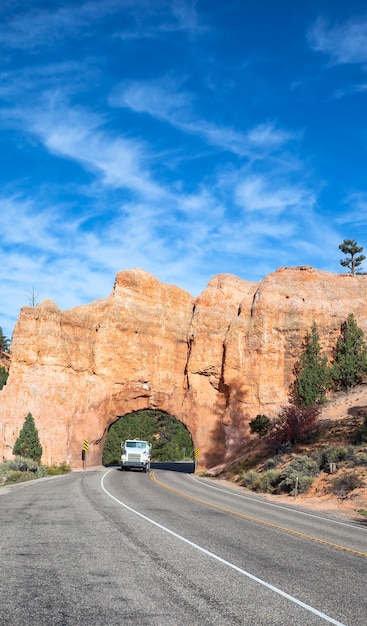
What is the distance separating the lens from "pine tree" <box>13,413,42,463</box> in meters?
41.9

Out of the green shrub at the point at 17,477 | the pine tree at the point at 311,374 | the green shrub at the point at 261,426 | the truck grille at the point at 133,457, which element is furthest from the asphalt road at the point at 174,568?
the pine tree at the point at 311,374

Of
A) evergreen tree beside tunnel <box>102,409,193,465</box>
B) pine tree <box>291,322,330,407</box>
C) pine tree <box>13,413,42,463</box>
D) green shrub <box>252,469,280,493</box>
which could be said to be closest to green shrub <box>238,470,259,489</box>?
green shrub <box>252,469,280,493</box>

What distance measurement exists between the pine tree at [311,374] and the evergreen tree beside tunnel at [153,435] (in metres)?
27.8

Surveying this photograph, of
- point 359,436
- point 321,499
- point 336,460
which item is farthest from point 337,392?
point 321,499

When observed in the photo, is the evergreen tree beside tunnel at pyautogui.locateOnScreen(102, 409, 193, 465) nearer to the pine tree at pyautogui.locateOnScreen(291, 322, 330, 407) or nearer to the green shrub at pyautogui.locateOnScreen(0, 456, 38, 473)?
the pine tree at pyautogui.locateOnScreen(291, 322, 330, 407)

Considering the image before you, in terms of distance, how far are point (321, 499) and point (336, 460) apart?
14.5ft

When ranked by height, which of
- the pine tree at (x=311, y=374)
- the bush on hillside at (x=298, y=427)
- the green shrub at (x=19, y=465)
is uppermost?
the pine tree at (x=311, y=374)

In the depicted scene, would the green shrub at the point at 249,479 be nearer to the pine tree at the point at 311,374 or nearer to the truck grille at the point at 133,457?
the truck grille at the point at 133,457

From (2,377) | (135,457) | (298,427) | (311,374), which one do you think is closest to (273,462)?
(298,427)

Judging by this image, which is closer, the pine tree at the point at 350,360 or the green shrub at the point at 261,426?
the green shrub at the point at 261,426

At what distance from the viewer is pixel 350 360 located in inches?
1704

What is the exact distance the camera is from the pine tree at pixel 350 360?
43125 mm

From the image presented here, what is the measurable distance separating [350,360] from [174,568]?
1502 inches

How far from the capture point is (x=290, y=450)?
106 feet
